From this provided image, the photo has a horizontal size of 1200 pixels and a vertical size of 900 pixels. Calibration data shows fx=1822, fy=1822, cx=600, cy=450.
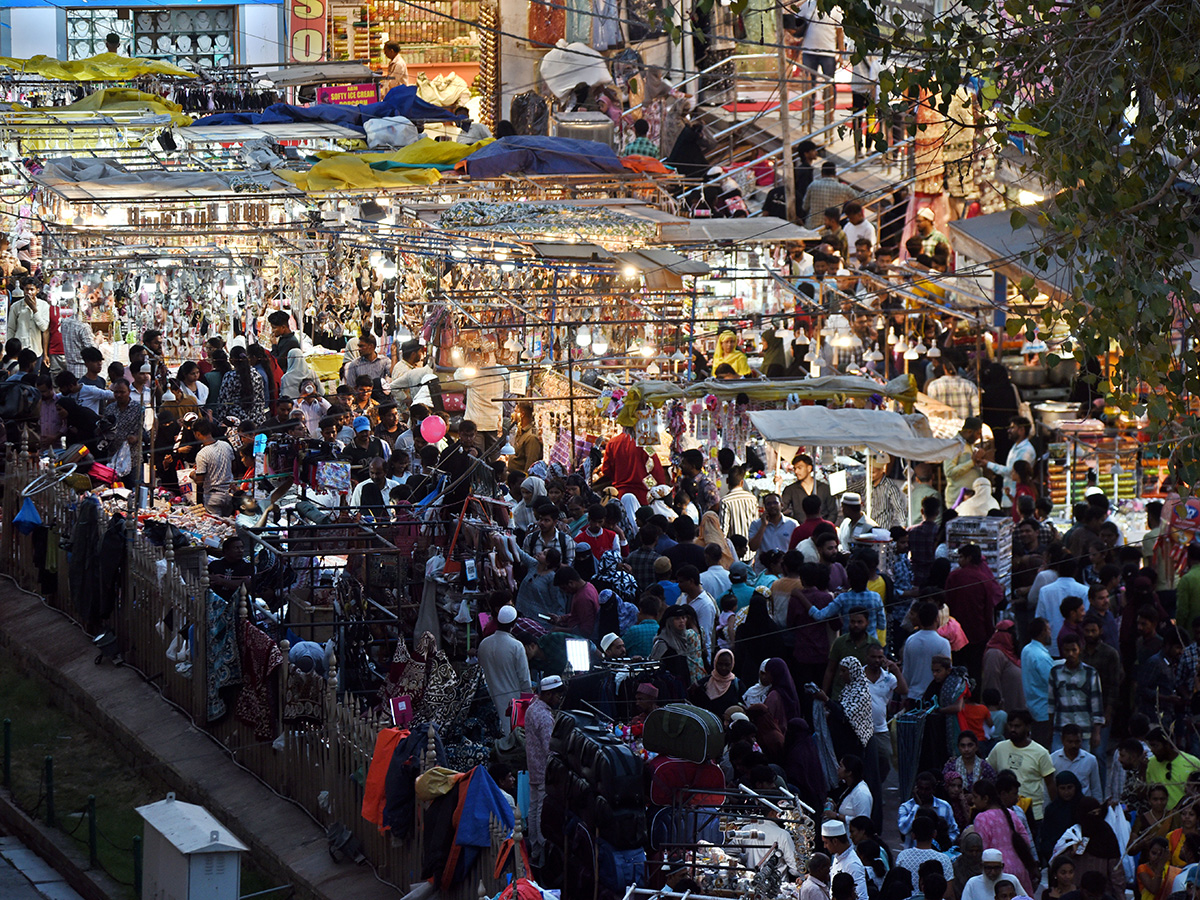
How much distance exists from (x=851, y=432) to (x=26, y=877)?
7.63m

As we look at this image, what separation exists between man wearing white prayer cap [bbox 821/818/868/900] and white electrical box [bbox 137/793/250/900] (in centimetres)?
307

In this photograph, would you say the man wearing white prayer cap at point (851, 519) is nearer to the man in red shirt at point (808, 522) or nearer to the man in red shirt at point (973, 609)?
the man in red shirt at point (808, 522)

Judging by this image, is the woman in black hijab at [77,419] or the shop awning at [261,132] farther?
the shop awning at [261,132]

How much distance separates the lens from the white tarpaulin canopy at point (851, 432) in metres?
15.7

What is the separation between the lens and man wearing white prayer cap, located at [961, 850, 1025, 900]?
29.7 feet

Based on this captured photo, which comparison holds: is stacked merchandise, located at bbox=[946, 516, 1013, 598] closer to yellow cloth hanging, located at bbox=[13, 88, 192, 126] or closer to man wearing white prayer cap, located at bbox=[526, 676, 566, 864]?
man wearing white prayer cap, located at bbox=[526, 676, 566, 864]

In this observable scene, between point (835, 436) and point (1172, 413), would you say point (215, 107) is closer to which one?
point (835, 436)

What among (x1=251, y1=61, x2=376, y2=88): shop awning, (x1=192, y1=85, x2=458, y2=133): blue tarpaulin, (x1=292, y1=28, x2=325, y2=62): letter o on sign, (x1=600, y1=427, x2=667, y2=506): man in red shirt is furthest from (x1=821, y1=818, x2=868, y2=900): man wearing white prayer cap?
(x1=292, y1=28, x2=325, y2=62): letter o on sign

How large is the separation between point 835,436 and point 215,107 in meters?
15.2

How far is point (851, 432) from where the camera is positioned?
15.8 m

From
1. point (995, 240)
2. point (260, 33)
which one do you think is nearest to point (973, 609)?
point (995, 240)

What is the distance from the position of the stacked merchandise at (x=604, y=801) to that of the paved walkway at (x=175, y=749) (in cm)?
167

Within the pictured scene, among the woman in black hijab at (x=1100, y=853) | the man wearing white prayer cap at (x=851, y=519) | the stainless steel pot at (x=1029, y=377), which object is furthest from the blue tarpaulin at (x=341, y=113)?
the woman in black hijab at (x=1100, y=853)

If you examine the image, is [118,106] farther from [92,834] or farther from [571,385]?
[92,834]
